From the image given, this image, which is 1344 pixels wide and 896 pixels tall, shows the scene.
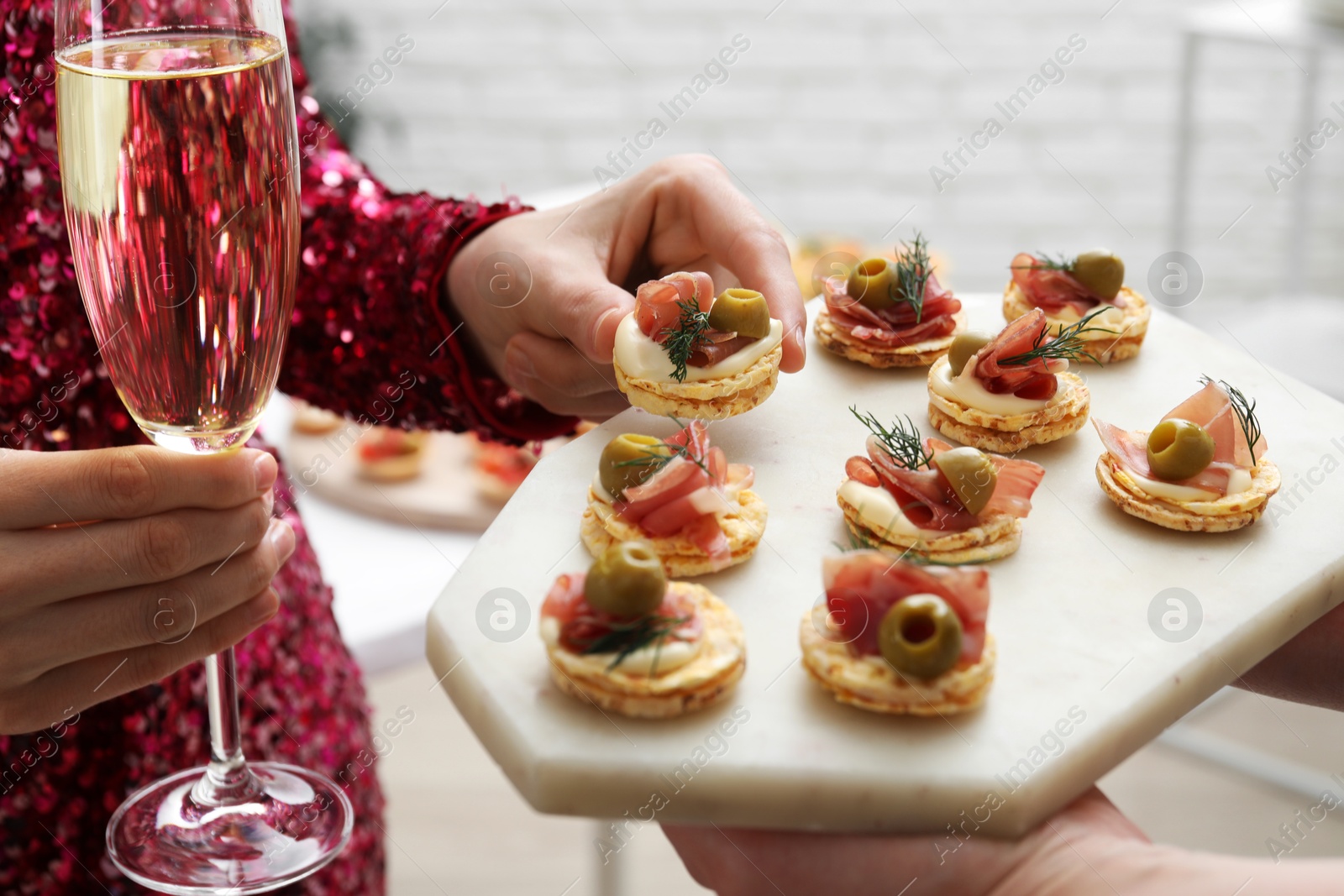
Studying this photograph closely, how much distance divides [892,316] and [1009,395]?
23 cm

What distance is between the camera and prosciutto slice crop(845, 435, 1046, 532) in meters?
1.17

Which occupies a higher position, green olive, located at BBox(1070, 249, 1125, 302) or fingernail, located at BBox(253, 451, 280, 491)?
fingernail, located at BBox(253, 451, 280, 491)

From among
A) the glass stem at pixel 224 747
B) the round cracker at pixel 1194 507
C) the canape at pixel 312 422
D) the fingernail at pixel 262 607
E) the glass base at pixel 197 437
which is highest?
the glass base at pixel 197 437

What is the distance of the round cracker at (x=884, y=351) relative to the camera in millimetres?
1513

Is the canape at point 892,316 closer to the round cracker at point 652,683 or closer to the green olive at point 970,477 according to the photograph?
the green olive at point 970,477

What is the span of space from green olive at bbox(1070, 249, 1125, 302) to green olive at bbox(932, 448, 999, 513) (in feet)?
1.66

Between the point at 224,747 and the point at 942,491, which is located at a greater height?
the point at 942,491

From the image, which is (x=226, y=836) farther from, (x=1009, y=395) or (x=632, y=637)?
(x=1009, y=395)

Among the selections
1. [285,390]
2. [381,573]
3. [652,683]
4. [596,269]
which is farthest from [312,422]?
[652,683]

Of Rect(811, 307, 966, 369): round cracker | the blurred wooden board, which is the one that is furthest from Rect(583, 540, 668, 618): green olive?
the blurred wooden board

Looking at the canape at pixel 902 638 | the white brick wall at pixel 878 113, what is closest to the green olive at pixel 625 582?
the canape at pixel 902 638

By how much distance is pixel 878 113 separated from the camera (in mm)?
5000

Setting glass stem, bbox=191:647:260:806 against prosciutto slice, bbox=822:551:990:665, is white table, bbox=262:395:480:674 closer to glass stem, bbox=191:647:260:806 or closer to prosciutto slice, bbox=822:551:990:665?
glass stem, bbox=191:647:260:806

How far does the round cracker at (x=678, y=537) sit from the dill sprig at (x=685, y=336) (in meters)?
0.20
